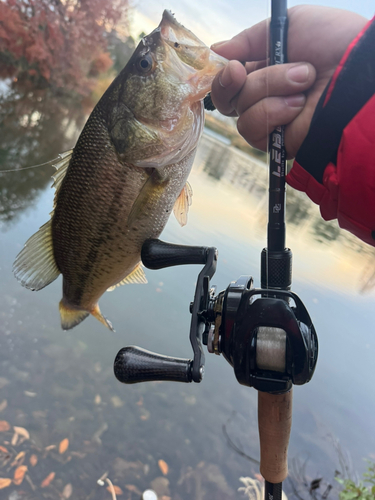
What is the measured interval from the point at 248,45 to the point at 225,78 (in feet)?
0.82

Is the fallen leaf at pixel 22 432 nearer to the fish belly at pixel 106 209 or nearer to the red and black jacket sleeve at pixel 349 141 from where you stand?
the fish belly at pixel 106 209

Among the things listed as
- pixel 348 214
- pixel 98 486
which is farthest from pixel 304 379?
pixel 98 486

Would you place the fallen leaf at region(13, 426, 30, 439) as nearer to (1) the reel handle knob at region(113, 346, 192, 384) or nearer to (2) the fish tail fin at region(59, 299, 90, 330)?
(2) the fish tail fin at region(59, 299, 90, 330)

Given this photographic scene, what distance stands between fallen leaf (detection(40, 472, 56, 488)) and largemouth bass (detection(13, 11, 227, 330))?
1.76m

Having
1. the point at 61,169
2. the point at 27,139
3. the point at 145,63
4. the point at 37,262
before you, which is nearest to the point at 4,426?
the point at 37,262

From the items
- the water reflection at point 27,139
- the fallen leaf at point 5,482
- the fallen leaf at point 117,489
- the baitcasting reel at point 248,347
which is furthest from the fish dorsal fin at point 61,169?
the water reflection at point 27,139

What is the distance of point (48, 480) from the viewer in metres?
2.34

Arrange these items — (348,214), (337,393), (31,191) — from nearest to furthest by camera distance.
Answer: (348,214) → (337,393) → (31,191)

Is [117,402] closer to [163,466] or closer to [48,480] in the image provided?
[163,466]

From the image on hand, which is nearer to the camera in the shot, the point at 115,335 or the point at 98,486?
the point at 98,486

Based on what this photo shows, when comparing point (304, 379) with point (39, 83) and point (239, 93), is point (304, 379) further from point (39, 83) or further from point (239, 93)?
point (39, 83)

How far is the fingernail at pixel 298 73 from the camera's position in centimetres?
101

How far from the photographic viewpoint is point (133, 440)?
2.76 m

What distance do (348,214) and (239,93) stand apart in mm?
496
